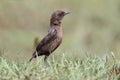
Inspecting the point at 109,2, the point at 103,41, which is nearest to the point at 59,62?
the point at 103,41

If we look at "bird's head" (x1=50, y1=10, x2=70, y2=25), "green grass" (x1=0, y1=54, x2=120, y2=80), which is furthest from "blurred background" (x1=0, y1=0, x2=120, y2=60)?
"green grass" (x1=0, y1=54, x2=120, y2=80)

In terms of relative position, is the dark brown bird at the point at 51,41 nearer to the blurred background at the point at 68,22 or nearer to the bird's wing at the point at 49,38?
the bird's wing at the point at 49,38

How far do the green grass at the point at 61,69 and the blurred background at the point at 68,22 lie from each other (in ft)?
24.0

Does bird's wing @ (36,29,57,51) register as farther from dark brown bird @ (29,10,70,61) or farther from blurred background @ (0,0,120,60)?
blurred background @ (0,0,120,60)

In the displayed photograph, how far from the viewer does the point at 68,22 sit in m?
20.4

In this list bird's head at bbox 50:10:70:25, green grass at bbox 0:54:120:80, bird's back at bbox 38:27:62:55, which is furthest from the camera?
bird's head at bbox 50:10:70:25

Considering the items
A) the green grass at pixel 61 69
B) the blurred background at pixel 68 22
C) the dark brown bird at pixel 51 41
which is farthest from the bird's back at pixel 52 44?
the blurred background at pixel 68 22

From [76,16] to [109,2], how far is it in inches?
42.1

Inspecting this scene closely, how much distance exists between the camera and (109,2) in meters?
21.4

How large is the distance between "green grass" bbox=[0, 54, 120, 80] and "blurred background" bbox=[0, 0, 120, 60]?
7328 millimetres

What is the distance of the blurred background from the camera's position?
18.5 m

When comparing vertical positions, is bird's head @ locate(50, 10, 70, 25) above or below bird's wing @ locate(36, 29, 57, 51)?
above

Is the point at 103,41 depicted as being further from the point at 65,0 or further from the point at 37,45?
the point at 37,45

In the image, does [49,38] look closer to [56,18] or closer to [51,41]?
[51,41]
